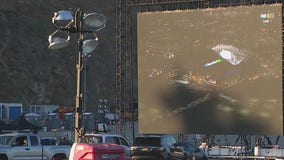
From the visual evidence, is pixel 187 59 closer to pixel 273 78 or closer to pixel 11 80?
pixel 273 78

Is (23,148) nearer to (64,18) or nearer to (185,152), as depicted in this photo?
(185,152)

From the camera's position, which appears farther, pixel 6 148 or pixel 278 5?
pixel 278 5

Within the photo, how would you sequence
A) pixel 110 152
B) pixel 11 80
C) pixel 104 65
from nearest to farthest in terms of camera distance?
pixel 110 152 → pixel 11 80 → pixel 104 65

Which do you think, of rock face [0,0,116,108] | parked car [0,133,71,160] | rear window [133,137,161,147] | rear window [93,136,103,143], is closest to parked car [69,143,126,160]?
rear window [93,136,103,143]

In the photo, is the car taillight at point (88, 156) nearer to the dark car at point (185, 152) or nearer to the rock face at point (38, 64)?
the dark car at point (185, 152)

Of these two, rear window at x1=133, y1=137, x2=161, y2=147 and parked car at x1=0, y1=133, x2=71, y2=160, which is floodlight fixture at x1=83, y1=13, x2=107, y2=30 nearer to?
parked car at x1=0, y1=133, x2=71, y2=160

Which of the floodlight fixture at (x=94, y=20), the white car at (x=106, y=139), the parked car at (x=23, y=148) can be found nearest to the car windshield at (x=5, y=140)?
the parked car at (x=23, y=148)

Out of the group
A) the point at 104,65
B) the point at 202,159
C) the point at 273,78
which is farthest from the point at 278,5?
the point at 104,65
